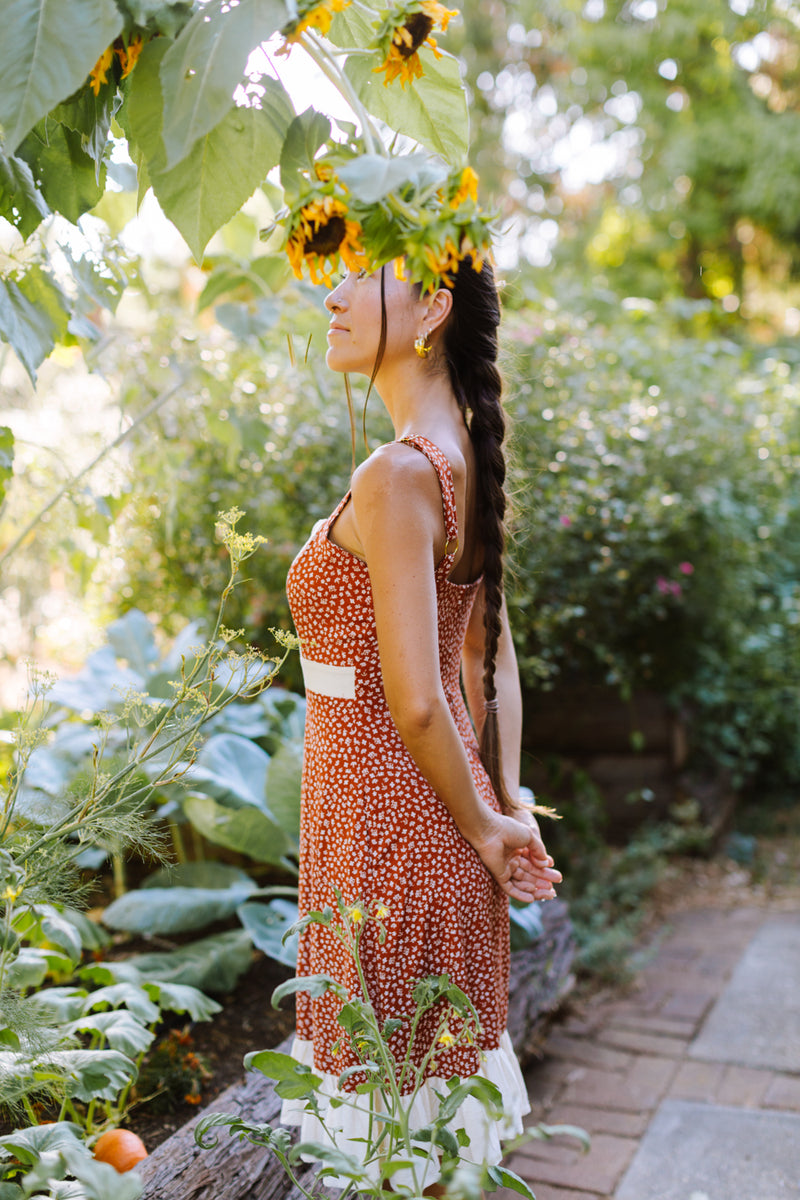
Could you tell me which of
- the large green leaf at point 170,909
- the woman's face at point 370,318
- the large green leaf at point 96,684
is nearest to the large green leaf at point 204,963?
the large green leaf at point 170,909

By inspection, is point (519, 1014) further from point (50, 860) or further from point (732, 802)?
point (732, 802)

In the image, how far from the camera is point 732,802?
15.0ft

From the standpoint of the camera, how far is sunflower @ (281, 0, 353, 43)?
813 millimetres

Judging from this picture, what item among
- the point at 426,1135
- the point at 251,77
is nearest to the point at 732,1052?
the point at 426,1135

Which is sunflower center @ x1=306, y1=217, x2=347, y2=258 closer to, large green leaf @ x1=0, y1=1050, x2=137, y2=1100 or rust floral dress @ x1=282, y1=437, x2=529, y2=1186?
rust floral dress @ x1=282, y1=437, x2=529, y2=1186

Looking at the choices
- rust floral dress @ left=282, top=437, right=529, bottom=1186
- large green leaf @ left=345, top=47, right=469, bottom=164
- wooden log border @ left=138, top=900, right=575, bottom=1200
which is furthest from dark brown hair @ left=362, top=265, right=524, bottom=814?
wooden log border @ left=138, top=900, right=575, bottom=1200

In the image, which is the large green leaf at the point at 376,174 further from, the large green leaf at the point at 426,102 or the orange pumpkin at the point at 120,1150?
the orange pumpkin at the point at 120,1150

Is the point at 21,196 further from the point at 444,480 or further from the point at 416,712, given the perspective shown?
the point at 416,712

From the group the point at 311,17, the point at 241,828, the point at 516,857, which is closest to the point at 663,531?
the point at 241,828

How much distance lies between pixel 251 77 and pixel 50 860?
94 cm

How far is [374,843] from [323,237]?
81cm

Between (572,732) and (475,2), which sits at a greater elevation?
(475,2)

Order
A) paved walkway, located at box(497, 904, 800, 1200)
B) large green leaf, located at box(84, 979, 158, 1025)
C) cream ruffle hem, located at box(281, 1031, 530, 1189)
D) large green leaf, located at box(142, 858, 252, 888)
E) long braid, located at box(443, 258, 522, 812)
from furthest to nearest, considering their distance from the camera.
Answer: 1. large green leaf, located at box(142, 858, 252, 888)
2. paved walkway, located at box(497, 904, 800, 1200)
3. large green leaf, located at box(84, 979, 158, 1025)
4. long braid, located at box(443, 258, 522, 812)
5. cream ruffle hem, located at box(281, 1031, 530, 1189)

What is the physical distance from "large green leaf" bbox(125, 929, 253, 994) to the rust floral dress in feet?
2.88
